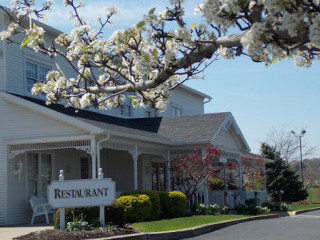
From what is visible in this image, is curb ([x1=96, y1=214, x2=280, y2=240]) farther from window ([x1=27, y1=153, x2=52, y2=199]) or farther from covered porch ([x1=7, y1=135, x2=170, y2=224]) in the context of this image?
window ([x1=27, y1=153, x2=52, y2=199])

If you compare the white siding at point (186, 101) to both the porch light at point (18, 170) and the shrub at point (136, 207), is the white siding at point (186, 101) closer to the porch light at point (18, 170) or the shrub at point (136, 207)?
the porch light at point (18, 170)

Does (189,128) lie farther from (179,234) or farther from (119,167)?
(179,234)

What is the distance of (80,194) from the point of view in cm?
1269

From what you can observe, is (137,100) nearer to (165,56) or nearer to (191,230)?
(165,56)

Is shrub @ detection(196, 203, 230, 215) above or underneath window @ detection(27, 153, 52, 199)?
underneath

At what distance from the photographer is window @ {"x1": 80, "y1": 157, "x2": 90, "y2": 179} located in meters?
21.5

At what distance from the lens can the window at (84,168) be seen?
21.5 m

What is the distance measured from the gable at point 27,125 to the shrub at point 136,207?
112 inches

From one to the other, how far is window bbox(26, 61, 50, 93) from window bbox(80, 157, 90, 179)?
394 cm

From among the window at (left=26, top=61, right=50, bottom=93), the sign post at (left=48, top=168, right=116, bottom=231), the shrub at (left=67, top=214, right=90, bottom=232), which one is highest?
the window at (left=26, top=61, right=50, bottom=93)

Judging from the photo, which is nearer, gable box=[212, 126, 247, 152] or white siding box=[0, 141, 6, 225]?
white siding box=[0, 141, 6, 225]

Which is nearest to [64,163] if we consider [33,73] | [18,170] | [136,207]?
[18,170]

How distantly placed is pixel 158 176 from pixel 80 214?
1134 cm

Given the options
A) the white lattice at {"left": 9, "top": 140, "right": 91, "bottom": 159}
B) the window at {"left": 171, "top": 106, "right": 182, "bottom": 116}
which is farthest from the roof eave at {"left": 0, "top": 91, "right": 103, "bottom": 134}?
the window at {"left": 171, "top": 106, "right": 182, "bottom": 116}
